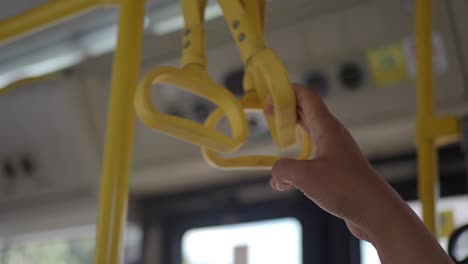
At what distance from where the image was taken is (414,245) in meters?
0.49

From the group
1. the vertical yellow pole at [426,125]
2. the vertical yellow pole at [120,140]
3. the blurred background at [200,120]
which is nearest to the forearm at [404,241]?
the vertical yellow pole at [120,140]

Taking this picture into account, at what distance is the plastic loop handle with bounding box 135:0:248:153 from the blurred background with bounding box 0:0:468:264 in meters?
0.80

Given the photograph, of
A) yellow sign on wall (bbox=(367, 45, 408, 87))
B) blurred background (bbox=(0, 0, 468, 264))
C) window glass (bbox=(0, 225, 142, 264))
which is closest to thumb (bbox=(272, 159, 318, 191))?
blurred background (bbox=(0, 0, 468, 264))

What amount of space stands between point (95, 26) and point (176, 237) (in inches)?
36.3

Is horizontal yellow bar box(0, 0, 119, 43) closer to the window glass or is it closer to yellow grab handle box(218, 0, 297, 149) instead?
yellow grab handle box(218, 0, 297, 149)

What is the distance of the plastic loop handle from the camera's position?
0.56 metres

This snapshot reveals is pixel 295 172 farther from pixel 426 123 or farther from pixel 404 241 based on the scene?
pixel 426 123

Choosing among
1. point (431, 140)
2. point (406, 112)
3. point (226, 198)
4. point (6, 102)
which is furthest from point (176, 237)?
point (431, 140)

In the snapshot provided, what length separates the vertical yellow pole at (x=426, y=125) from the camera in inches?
39.9

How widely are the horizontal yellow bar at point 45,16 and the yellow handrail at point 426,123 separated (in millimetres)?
568

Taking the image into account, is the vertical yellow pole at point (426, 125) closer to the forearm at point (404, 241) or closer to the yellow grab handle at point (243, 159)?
the yellow grab handle at point (243, 159)

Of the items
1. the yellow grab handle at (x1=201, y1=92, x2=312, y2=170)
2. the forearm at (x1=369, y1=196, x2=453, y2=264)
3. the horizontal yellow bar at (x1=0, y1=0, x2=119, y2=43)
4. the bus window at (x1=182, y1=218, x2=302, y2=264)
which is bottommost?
the forearm at (x1=369, y1=196, x2=453, y2=264)

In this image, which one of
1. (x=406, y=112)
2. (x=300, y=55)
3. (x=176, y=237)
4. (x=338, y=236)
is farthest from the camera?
(x=176, y=237)

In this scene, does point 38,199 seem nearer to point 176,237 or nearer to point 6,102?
point 6,102
